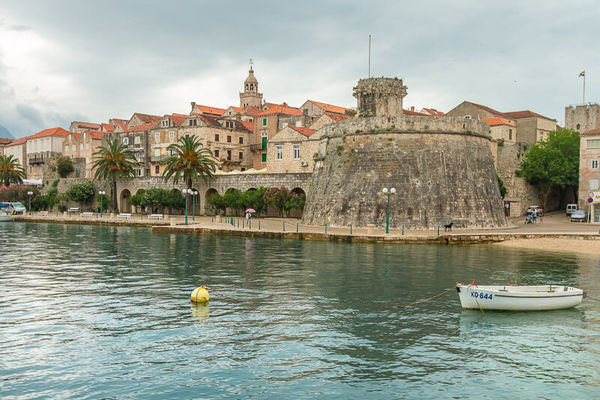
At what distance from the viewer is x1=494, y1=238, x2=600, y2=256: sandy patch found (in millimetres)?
32562

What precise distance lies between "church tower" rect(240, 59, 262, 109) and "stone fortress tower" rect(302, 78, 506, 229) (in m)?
62.4

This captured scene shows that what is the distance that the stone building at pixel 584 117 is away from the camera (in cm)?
7388

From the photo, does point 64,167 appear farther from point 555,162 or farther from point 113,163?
point 555,162

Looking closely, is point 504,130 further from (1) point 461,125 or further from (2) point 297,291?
(2) point 297,291

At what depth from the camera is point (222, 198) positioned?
5850 cm

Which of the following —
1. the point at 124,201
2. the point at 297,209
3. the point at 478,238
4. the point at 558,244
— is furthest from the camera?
the point at 124,201

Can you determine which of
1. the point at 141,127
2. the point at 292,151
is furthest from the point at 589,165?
the point at 141,127

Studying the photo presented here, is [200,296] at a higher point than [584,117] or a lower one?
lower

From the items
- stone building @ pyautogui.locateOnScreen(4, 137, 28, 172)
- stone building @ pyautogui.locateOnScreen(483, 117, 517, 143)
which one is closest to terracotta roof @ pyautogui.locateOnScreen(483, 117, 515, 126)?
stone building @ pyautogui.locateOnScreen(483, 117, 517, 143)

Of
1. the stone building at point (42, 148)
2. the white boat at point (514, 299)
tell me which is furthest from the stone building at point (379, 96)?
the stone building at point (42, 148)

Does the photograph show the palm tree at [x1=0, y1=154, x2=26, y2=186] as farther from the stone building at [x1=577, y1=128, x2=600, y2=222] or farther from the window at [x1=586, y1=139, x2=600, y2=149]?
the window at [x1=586, y1=139, x2=600, y2=149]

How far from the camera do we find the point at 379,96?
166 feet

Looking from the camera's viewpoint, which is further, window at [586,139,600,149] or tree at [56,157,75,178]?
tree at [56,157,75,178]

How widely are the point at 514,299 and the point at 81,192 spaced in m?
66.5
